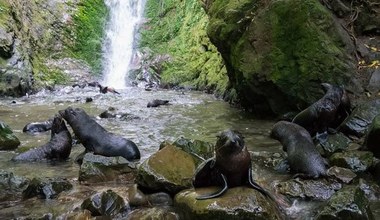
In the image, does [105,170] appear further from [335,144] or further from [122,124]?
[122,124]

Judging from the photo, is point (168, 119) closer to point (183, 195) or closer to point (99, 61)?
point (183, 195)

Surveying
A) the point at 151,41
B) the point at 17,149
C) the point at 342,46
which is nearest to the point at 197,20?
the point at 151,41

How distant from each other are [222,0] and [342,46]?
4.26m

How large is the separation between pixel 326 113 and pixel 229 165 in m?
4.01

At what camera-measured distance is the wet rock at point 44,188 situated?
5.64 metres

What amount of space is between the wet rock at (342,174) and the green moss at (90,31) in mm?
19992

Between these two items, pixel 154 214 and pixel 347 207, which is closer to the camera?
pixel 347 207

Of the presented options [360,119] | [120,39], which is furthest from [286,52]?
[120,39]

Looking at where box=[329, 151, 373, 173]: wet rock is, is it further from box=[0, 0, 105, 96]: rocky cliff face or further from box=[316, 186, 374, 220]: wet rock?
box=[0, 0, 105, 96]: rocky cliff face

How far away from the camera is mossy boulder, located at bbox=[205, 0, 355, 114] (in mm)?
9883

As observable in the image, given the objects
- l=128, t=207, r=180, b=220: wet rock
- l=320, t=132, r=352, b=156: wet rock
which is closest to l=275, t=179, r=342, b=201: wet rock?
l=320, t=132, r=352, b=156: wet rock

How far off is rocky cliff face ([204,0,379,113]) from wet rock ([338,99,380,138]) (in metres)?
1.63

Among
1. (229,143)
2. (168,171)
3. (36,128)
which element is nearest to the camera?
(229,143)

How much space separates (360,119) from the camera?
7.90 metres
